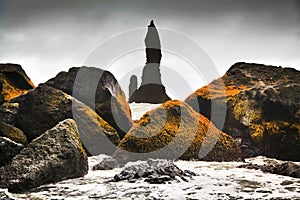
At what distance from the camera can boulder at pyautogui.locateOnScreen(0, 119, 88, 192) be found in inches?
256

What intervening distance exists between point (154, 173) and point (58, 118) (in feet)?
20.4

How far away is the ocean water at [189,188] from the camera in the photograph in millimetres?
5500

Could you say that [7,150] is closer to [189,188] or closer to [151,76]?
[189,188]

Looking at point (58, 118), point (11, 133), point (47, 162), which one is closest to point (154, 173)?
point (47, 162)

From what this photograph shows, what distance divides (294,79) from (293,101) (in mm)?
3988

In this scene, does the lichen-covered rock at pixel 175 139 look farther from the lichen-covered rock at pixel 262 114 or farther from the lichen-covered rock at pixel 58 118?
the lichen-covered rock at pixel 58 118

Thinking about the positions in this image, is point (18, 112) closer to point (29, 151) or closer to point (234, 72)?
point (29, 151)

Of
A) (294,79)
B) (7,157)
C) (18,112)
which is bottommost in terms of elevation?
(7,157)

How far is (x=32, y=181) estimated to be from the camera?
657 centimetres

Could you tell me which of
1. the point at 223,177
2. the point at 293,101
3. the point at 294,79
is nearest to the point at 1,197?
the point at 223,177

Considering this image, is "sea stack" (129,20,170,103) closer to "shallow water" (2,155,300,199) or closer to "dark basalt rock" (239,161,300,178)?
"dark basalt rock" (239,161,300,178)

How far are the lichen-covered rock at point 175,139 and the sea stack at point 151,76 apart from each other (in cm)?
3578

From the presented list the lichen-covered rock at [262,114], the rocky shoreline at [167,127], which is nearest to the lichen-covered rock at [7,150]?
the rocky shoreline at [167,127]

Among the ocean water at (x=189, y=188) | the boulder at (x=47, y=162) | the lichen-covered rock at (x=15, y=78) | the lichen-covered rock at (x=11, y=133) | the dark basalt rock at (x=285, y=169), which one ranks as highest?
the lichen-covered rock at (x=15, y=78)
